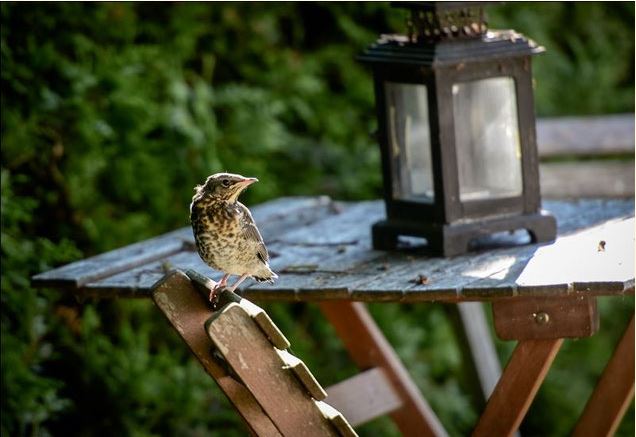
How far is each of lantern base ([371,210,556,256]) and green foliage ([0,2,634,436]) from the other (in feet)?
3.61

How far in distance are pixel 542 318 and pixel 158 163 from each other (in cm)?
205

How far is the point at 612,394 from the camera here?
11.2ft

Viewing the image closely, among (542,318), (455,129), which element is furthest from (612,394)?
(455,129)

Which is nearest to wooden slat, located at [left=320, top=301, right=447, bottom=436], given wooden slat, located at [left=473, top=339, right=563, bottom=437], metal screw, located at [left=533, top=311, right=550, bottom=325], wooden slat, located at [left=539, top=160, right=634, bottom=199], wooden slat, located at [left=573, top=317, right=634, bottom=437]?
wooden slat, located at [left=573, top=317, right=634, bottom=437]

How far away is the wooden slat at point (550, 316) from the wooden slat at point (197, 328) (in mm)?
722

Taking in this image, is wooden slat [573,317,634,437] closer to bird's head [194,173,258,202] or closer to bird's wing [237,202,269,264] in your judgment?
bird's wing [237,202,269,264]

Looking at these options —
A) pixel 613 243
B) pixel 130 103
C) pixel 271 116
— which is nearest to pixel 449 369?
pixel 271 116

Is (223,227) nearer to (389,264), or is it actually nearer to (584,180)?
(389,264)

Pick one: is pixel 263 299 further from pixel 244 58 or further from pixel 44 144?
pixel 244 58

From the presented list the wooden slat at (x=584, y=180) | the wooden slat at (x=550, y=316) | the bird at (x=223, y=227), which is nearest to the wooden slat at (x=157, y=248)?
the bird at (x=223, y=227)

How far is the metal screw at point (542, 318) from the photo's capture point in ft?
9.61

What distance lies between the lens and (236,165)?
4.83 metres

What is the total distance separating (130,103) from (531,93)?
4.98ft

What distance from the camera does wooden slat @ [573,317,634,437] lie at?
3.40 metres
